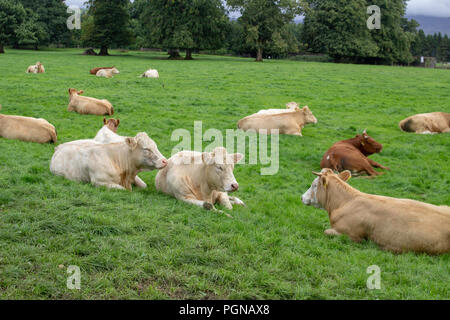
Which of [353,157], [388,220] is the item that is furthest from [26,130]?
[388,220]

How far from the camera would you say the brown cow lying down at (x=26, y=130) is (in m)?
11.6

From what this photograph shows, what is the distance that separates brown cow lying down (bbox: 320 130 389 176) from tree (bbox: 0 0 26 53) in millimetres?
52965

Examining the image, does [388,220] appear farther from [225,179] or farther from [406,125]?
[406,125]

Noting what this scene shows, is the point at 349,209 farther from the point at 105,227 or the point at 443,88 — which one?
the point at 443,88

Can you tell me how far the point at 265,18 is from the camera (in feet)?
171

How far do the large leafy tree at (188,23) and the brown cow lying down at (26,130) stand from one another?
40464 millimetres

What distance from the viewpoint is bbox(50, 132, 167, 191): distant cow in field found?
8250 mm

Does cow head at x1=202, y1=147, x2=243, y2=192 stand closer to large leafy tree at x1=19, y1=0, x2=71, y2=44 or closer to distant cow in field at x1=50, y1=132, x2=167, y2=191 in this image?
distant cow in field at x1=50, y1=132, x2=167, y2=191

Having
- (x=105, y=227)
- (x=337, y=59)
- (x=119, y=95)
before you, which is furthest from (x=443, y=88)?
(x=337, y=59)
